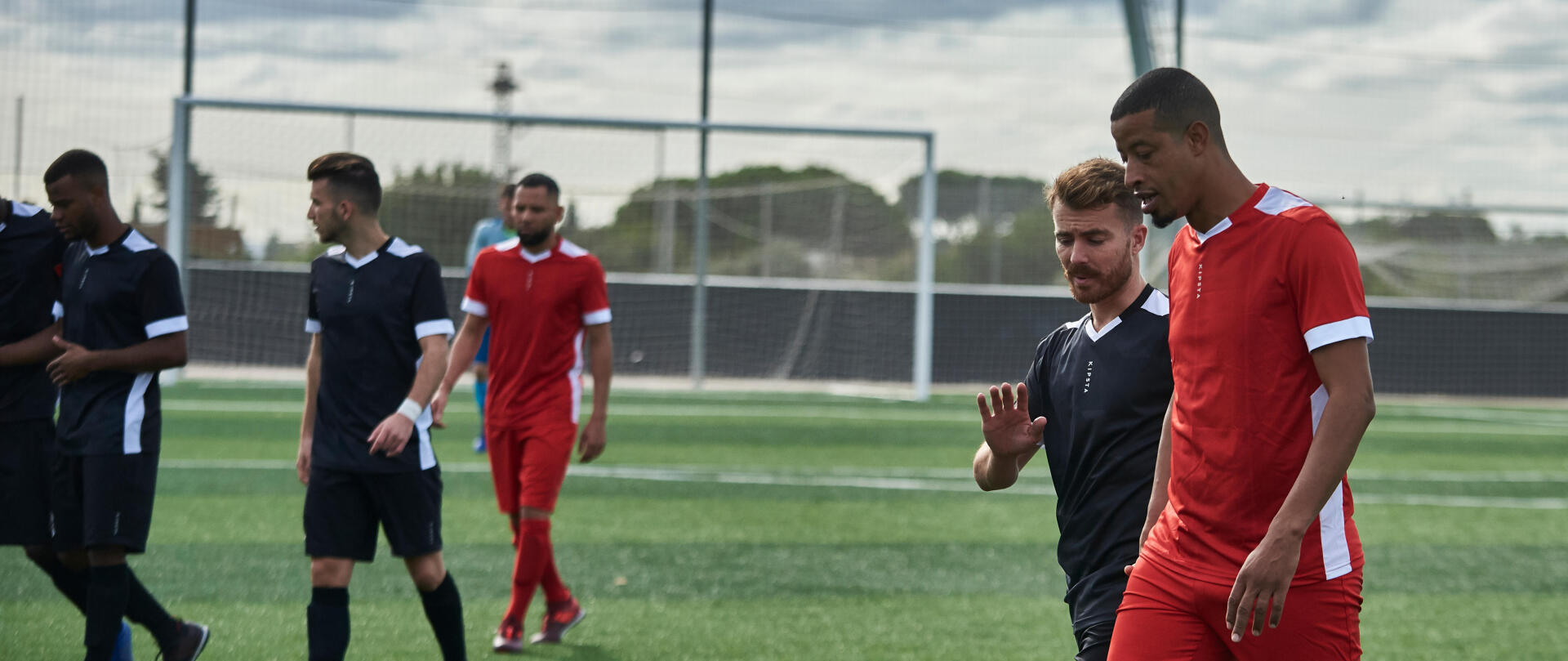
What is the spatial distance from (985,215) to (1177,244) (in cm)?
1890

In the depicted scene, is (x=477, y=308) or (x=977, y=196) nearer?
(x=477, y=308)

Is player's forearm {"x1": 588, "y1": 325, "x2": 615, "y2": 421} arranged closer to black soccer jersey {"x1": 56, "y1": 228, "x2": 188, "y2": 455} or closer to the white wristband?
the white wristband

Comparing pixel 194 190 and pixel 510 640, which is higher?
pixel 194 190

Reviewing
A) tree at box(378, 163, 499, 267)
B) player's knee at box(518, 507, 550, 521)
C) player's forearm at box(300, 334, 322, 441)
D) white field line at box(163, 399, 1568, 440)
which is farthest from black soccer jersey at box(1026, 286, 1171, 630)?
tree at box(378, 163, 499, 267)

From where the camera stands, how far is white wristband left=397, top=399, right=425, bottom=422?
409 cm

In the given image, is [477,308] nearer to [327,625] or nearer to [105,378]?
[105,378]

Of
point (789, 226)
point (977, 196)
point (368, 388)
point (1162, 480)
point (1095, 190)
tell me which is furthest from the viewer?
point (977, 196)

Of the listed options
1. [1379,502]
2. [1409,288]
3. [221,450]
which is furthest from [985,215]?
[221,450]

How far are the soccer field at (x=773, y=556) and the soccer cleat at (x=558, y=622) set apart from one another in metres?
0.08

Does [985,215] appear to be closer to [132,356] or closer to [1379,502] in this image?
[1379,502]

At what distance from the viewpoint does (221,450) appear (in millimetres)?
10953

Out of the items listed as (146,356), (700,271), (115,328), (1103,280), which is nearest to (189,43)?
(700,271)

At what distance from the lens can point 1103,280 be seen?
3.05 meters

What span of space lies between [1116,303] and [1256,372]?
724mm
